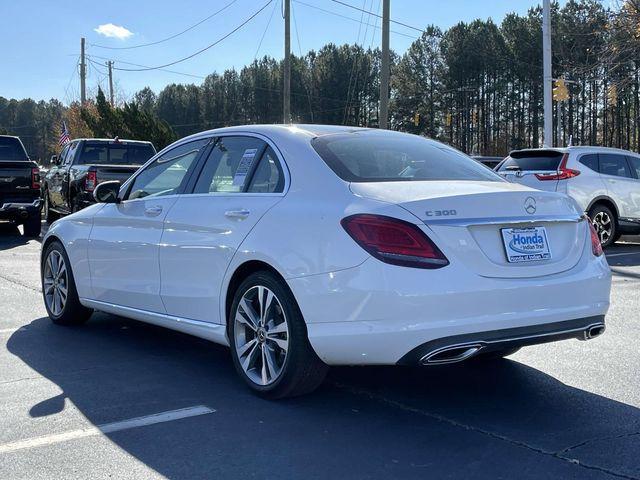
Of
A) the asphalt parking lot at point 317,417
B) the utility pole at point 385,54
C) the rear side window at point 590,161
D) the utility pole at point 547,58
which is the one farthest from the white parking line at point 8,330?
the utility pole at point 385,54

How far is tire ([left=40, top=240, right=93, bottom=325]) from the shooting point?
21.0ft

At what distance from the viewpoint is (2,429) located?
3955 mm

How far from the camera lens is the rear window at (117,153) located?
1538 cm

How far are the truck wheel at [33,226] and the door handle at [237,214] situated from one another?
10714 millimetres

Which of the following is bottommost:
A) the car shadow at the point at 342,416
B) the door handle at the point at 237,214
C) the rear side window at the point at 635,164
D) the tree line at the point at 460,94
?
the car shadow at the point at 342,416

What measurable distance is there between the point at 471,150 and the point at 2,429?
78.4 metres

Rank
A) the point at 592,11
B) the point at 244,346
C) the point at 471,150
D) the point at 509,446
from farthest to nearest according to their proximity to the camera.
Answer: the point at 471,150 → the point at 592,11 → the point at 244,346 → the point at 509,446

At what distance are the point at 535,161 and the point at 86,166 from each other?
27.3 feet

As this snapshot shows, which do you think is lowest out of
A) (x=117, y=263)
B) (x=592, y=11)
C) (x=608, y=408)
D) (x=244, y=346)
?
(x=608, y=408)

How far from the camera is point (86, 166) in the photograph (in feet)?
46.6

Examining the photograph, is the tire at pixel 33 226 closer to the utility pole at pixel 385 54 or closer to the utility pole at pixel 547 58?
the utility pole at pixel 385 54

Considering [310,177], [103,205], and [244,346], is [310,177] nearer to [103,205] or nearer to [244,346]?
[244,346]

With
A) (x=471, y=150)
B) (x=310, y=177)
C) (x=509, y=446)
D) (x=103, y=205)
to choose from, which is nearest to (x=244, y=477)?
(x=509, y=446)

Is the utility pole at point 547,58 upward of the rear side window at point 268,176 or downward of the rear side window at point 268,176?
upward
